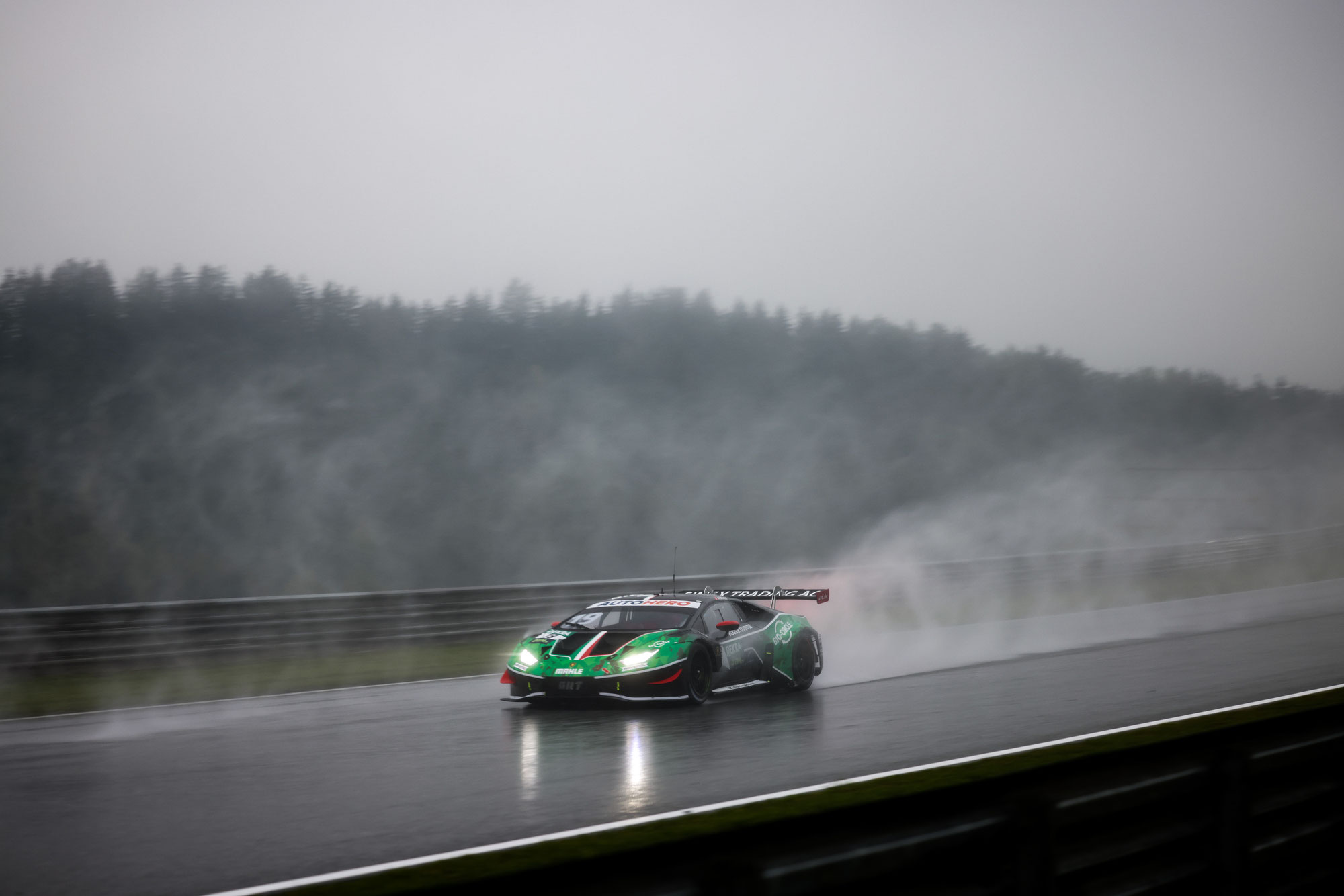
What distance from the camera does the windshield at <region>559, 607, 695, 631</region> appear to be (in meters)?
12.4

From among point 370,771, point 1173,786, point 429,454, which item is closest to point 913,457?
point 429,454

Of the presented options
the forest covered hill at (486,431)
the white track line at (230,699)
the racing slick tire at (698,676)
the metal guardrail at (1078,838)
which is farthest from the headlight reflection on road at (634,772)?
the forest covered hill at (486,431)

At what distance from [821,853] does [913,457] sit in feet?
174

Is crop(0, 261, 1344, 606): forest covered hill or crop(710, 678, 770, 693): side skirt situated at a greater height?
crop(0, 261, 1344, 606): forest covered hill

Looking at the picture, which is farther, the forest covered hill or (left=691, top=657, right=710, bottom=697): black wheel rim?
A: the forest covered hill

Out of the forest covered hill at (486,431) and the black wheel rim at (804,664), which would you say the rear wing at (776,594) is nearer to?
the black wheel rim at (804,664)

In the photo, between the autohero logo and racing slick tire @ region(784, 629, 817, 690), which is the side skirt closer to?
racing slick tire @ region(784, 629, 817, 690)

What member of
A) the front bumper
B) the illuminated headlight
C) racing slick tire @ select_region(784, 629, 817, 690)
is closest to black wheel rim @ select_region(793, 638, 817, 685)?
racing slick tire @ select_region(784, 629, 817, 690)

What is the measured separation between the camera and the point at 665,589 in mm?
22375

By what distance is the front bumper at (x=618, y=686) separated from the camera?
1177 centimetres

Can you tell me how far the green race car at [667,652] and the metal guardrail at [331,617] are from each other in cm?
584

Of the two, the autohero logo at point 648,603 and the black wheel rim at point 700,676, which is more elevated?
the autohero logo at point 648,603

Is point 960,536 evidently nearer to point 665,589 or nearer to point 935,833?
point 665,589

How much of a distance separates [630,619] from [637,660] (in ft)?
3.11
